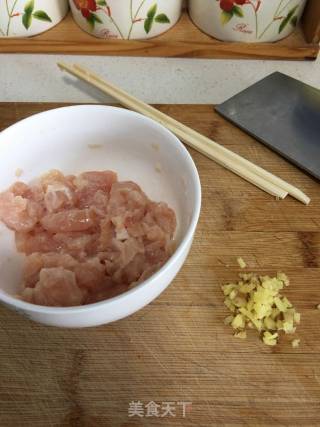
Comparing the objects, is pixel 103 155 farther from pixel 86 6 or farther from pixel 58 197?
pixel 86 6

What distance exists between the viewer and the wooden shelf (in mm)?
1506

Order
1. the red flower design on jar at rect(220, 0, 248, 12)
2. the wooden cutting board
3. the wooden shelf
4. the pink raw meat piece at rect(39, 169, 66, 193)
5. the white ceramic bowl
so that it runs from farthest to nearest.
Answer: the wooden shelf → the red flower design on jar at rect(220, 0, 248, 12) → the pink raw meat piece at rect(39, 169, 66, 193) → the white ceramic bowl → the wooden cutting board

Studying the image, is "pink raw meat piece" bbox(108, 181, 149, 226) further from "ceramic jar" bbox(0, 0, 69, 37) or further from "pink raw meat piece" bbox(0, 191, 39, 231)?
"ceramic jar" bbox(0, 0, 69, 37)

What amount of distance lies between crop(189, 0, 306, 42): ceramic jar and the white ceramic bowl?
1.99 feet

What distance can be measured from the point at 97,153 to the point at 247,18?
0.69 meters

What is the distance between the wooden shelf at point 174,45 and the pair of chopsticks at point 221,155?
0.32 m

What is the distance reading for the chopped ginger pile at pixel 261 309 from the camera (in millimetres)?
902

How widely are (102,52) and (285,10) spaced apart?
0.63m

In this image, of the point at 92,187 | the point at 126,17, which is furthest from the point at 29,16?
the point at 92,187

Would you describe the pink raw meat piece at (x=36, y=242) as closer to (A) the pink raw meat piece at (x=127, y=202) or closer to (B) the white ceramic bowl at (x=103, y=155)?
(B) the white ceramic bowl at (x=103, y=155)

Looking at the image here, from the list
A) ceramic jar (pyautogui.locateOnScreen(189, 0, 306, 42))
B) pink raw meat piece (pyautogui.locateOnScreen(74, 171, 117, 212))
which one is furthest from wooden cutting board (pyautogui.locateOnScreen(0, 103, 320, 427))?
ceramic jar (pyautogui.locateOnScreen(189, 0, 306, 42))

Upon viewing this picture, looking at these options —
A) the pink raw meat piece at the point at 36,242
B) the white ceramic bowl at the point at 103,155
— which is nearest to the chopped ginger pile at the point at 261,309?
the white ceramic bowl at the point at 103,155

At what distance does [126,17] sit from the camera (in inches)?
55.3

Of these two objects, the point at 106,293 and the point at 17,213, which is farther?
the point at 17,213
